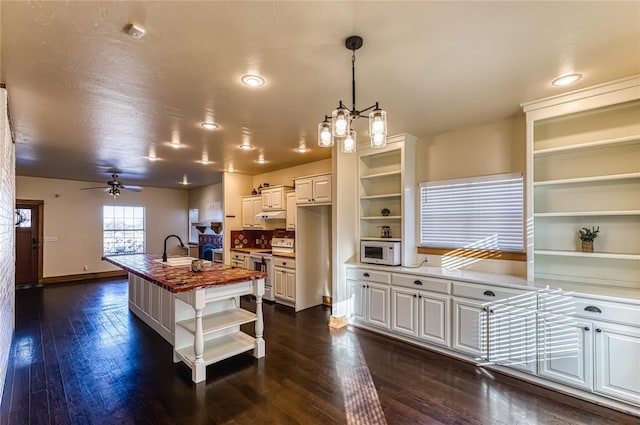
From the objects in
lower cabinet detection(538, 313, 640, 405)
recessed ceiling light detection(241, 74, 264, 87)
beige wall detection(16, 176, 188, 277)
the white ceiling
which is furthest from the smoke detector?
beige wall detection(16, 176, 188, 277)

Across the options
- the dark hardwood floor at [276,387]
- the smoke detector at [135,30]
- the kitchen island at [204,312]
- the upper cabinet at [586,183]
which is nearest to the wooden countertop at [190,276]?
the kitchen island at [204,312]

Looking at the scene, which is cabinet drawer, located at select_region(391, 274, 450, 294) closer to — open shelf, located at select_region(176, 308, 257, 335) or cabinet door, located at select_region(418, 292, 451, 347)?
cabinet door, located at select_region(418, 292, 451, 347)

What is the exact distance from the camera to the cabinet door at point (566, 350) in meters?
2.51

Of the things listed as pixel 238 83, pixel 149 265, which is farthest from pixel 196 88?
pixel 149 265

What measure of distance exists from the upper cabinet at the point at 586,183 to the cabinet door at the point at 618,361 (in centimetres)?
62

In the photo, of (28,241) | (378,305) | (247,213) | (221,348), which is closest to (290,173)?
(247,213)

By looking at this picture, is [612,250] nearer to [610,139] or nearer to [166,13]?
[610,139]

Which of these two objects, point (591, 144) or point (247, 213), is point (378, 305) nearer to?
point (591, 144)

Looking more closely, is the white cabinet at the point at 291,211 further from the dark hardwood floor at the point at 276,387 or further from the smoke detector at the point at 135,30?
the smoke detector at the point at 135,30

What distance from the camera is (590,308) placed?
249 cm

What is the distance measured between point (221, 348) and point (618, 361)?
11.4 ft

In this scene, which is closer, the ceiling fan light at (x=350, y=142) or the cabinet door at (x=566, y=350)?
the ceiling fan light at (x=350, y=142)

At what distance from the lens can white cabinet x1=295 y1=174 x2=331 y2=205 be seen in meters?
4.79

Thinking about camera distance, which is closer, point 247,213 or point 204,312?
Answer: point 204,312
